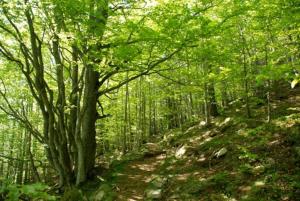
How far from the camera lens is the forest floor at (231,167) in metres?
8.01

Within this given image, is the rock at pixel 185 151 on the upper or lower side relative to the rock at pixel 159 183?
upper

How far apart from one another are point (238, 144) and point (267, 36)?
4.76m

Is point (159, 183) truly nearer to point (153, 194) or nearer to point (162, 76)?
point (153, 194)

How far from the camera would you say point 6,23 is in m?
11.3

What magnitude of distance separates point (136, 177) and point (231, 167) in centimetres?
473

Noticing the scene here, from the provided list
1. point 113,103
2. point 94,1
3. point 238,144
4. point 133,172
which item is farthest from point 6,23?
point 113,103

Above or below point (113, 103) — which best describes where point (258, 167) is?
below

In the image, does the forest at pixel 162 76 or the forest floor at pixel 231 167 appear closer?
the forest floor at pixel 231 167

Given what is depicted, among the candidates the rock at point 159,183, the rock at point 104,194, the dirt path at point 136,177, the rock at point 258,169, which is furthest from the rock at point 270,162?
the rock at point 104,194

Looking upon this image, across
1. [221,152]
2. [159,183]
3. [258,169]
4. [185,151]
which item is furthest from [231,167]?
[185,151]

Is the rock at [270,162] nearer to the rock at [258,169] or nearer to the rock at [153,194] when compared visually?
the rock at [258,169]

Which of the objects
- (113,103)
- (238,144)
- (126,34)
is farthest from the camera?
(113,103)

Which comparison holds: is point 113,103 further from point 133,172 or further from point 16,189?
point 16,189

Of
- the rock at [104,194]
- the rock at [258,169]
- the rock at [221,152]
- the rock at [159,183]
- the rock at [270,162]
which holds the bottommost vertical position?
the rock at [104,194]
